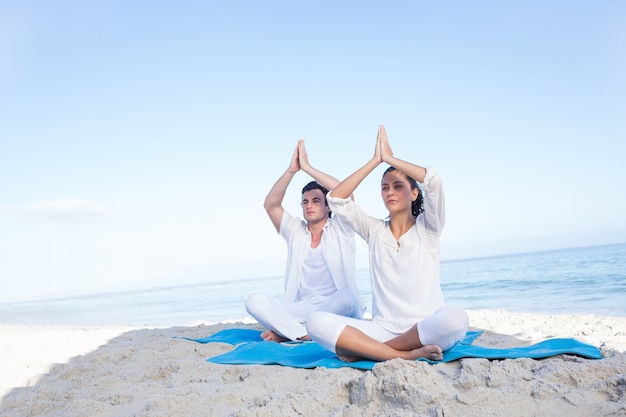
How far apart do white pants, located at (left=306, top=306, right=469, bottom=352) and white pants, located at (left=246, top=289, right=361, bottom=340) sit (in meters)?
1.10

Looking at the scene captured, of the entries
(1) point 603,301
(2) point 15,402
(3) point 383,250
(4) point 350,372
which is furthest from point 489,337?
(1) point 603,301

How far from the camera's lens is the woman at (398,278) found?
307 centimetres

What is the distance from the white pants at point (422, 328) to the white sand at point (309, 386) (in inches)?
7.0

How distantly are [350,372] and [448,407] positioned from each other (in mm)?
834

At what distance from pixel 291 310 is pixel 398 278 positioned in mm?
1493

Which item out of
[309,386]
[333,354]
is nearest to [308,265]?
[333,354]

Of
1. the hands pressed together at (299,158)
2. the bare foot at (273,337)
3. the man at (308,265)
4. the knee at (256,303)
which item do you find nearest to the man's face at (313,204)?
the man at (308,265)

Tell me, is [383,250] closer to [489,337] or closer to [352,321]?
[352,321]

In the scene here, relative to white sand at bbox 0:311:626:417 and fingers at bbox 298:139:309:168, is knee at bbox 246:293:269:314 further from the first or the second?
fingers at bbox 298:139:309:168

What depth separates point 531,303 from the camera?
882 cm

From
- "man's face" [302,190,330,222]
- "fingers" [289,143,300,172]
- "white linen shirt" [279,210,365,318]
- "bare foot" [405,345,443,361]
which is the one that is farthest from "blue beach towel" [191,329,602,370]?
"fingers" [289,143,300,172]

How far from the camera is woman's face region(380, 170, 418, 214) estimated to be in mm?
3438

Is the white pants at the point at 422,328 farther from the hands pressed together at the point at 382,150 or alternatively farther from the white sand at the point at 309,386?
the hands pressed together at the point at 382,150

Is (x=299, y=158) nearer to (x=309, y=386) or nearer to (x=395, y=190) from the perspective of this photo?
(x=395, y=190)
